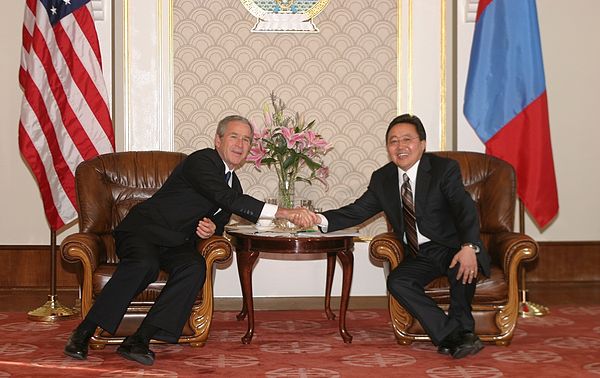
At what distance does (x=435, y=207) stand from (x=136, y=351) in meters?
1.90

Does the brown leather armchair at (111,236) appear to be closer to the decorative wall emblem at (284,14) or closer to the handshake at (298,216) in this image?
the handshake at (298,216)

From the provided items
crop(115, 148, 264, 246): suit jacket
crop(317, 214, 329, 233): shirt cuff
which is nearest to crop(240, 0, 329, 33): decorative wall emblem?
crop(115, 148, 264, 246): suit jacket

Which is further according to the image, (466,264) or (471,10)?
(471,10)

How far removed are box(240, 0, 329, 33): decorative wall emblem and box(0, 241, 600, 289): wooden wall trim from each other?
236 cm

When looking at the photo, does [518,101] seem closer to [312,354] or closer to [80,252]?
[312,354]

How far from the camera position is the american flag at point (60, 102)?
589cm

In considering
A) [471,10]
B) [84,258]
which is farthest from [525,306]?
[84,258]

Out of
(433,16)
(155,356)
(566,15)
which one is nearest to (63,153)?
(155,356)

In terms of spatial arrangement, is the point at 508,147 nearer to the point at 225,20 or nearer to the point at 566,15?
the point at 566,15

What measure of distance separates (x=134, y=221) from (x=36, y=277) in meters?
2.00

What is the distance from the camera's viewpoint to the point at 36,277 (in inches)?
261

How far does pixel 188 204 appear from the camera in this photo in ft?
16.7

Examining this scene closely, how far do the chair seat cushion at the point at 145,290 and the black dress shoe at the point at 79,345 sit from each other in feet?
1.02

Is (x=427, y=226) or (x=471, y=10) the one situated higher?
(x=471, y=10)
